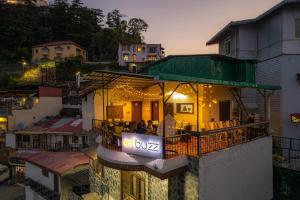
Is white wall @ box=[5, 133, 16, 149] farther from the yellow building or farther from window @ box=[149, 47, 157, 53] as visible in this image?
window @ box=[149, 47, 157, 53]

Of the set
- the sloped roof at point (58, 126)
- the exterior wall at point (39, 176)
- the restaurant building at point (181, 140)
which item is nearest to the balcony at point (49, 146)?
the sloped roof at point (58, 126)

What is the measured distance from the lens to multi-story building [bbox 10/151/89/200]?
17028mm

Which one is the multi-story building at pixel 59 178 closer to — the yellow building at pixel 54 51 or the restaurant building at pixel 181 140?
the restaurant building at pixel 181 140

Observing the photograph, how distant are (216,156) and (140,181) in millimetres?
3850

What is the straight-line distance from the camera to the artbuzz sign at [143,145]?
8986mm

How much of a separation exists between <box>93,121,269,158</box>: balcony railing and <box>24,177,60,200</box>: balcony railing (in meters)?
11.3

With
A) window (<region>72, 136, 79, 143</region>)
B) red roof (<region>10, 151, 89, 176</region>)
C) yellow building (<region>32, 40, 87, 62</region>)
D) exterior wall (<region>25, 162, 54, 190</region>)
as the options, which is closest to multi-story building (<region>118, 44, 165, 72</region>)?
yellow building (<region>32, 40, 87, 62</region>)

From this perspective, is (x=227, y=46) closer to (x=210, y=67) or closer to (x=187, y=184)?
(x=210, y=67)

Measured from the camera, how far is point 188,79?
8984 millimetres

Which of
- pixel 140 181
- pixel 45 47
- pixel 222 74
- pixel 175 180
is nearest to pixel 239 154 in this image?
pixel 175 180

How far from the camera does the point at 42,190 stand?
70.2 feet

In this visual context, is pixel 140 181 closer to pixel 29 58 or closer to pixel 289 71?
pixel 289 71

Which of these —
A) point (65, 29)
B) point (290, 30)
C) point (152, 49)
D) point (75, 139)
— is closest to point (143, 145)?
point (290, 30)

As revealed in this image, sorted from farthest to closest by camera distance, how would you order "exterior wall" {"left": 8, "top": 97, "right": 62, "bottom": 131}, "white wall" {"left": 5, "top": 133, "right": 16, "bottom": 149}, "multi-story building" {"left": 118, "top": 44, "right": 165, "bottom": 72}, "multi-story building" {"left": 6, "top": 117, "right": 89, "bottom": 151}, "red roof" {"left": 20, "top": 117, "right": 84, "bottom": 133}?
1. "multi-story building" {"left": 118, "top": 44, "right": 165, "bottom": 72}
2. "exterior wall" {"left": 8, "top": 97, "right": 62, "bottom": 131}
3. "white wall" {"left": 5, "top": 133, "right": 16, "bottom": 149}
4. "red roof" {"left": 20, "top": 117, "right": 84, "bottom": 133}
5. "multi-story building" {"left": 6, "top": 117, "right": 89, "bottom": 151}
